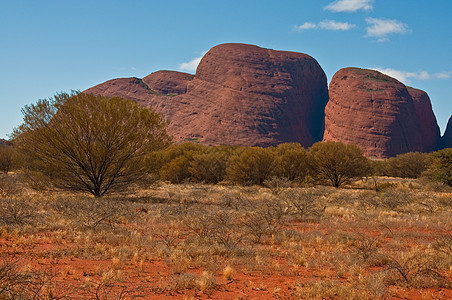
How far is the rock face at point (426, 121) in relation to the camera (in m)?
106

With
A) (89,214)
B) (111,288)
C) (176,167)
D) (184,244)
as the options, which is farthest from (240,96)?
(111,288)

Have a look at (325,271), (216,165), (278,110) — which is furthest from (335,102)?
(325,271)

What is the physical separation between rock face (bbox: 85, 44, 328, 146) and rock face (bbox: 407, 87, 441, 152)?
97.0ft

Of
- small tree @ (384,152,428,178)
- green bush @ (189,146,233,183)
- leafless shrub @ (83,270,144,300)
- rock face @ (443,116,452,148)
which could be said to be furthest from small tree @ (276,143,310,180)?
rock face @ (443,116,452,148)

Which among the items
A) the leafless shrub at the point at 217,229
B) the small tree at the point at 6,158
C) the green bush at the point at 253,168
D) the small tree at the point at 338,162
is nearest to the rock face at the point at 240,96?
the small tree at the point at 6,158

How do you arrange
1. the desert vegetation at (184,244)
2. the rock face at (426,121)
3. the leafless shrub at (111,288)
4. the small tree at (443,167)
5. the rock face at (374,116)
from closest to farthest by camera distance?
1. the leafless shrub at (111,288)
2. the desert vegetation at (184,244)
3. the small tree at (443,167)
4. the rock face at (374,116)
5. the rock face at (426,121)

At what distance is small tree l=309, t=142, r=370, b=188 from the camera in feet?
98.2

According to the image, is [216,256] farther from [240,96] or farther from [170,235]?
[240,96]

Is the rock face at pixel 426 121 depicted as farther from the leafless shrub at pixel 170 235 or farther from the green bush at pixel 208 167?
the leafless shrub at pixel 170 235

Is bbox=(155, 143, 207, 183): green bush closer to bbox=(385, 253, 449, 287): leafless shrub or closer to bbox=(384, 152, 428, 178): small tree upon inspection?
bbox=(385, 253, 449, 287): leafless shrub

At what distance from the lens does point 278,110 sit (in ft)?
356

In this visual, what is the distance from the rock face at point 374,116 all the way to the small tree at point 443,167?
6997 centimetres

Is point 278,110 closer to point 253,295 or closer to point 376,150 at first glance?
point 376,150

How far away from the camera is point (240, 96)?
106750 mm
